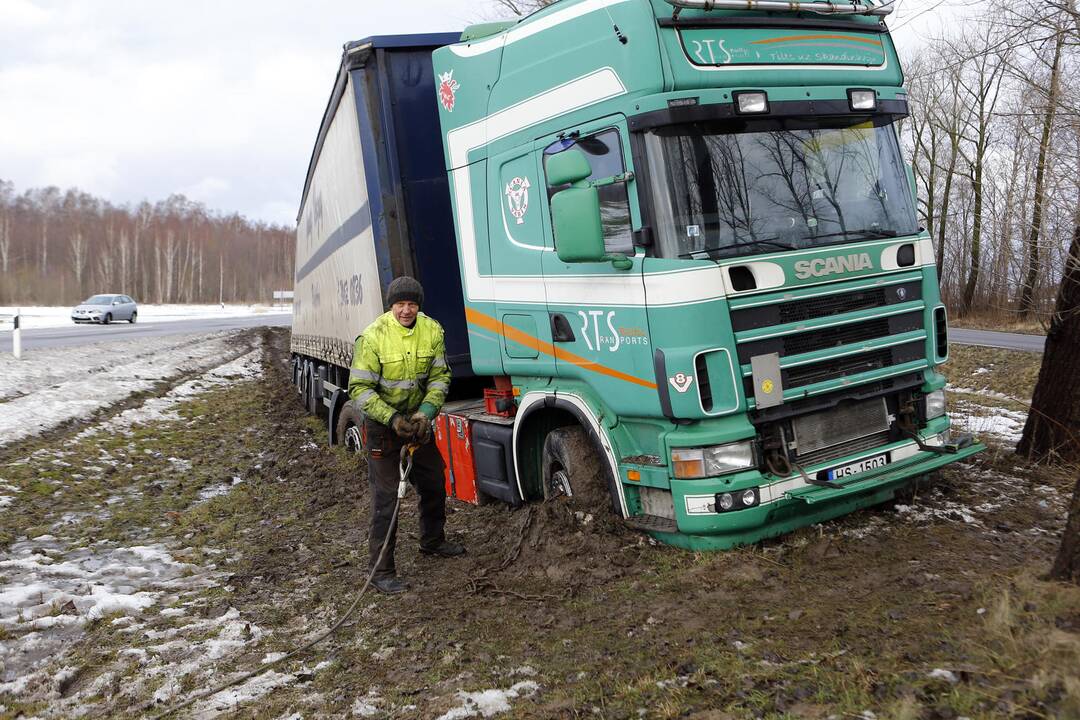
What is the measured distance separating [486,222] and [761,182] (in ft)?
6.62

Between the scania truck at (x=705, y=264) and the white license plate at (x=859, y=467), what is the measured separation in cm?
1

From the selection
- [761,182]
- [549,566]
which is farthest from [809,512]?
[761,182]

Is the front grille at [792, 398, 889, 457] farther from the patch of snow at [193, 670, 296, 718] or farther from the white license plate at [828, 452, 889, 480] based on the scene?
the patch of snow at [193, 670, 296, 718]

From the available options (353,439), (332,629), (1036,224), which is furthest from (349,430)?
(1036,224)

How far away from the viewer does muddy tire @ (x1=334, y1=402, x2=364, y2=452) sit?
9078mm

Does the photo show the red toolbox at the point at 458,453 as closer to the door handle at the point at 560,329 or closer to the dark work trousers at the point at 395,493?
the dark work trousers at the point at 395,493

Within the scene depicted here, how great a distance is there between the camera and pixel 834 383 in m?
4.87

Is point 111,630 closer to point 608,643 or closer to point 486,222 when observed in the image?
point 608,643

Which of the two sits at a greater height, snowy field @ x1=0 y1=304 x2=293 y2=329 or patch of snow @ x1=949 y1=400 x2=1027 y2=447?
snowy field @ x1=0 y1=304 x2=293 y2=329

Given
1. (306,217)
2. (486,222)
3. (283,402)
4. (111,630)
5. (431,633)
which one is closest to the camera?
(431,633)

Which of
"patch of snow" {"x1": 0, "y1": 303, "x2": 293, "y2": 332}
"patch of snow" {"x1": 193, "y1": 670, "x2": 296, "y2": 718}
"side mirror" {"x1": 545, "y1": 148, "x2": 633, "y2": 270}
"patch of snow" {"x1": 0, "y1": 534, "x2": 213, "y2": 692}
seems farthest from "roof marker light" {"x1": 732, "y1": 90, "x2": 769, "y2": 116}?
"patch of snow" {"x1": 0, "y1": 303, "x2": 293, "y2": 332}

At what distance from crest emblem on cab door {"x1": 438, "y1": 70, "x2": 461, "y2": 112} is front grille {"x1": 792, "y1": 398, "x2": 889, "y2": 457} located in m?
3.39

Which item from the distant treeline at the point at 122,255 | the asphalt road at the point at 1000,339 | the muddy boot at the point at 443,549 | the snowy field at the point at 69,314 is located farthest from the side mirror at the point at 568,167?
the distant treeline at the point at 122,255

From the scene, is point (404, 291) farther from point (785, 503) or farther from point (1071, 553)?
point (1071, 553)
